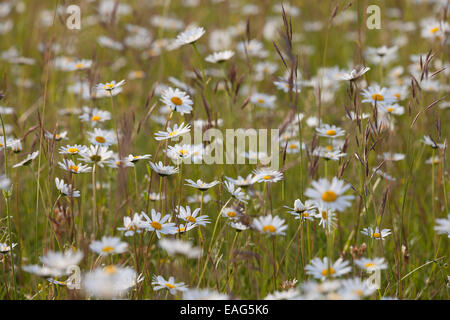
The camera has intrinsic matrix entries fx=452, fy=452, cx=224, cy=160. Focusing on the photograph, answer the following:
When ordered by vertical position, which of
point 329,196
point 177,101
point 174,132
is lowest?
point 329,196

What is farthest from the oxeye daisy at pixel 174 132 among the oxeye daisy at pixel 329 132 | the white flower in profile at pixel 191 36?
the oxeye daisy at pixel 329 132

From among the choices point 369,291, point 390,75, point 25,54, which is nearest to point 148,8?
point 25,54

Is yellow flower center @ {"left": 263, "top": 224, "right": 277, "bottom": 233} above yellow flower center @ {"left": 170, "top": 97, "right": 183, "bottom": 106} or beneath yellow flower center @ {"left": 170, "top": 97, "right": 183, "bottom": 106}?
beneath

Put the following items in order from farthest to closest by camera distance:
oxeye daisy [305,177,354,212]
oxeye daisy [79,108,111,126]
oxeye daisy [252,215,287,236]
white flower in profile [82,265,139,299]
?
1. oxeye daisy [79,108,111,126]
2. oxeye daisy [252,215,287,236]
3. oxeye daisy [305,177,354,212]
4. white flower in profile [82,265,139,299]

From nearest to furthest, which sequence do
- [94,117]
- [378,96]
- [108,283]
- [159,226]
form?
[108,283] < [159,226] < [378,96] < [94,117]

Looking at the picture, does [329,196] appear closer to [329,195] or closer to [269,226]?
[329,195]

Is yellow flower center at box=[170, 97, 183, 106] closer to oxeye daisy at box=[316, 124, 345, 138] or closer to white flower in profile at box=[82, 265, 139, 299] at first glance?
oxeye daisy at box=[316, 124, 345, 138]

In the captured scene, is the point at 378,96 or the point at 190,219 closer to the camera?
the point at 190,219

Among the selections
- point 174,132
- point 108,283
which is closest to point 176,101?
point 174,132

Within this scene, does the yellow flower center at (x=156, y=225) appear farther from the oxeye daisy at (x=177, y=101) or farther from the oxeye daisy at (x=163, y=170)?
the oxeye daisy at (x=177, y=101)

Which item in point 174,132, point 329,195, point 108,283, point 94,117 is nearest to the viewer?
point 108,283

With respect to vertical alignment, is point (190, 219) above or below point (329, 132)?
below

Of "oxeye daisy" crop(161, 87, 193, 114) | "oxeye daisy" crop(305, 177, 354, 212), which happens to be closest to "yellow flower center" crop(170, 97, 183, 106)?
"oxeye daisy" crop(161, 87, 193, 114)
